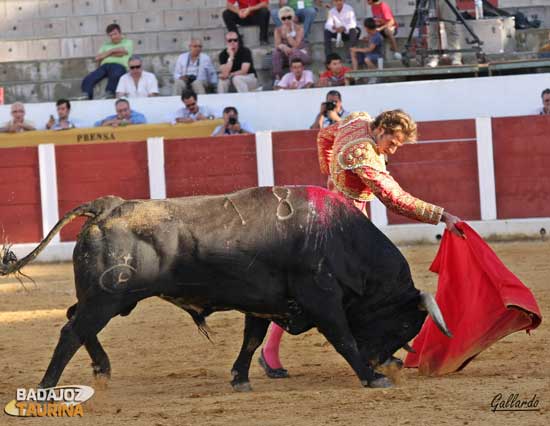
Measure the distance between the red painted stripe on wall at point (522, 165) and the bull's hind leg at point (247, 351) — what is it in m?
6.04

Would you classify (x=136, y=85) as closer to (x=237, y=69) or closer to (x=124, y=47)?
(x=124, y=47)

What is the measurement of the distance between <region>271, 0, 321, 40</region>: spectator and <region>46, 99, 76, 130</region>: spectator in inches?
95.6

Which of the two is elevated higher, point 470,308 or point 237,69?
point 237,69

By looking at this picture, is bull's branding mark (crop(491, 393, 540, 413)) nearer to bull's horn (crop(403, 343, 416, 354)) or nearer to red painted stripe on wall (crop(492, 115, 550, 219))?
bull's horn (crop(403, 343, 416, 354))

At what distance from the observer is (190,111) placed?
11094mm

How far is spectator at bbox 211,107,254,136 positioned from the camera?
10.7 metres

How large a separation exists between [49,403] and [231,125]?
21.4 ft

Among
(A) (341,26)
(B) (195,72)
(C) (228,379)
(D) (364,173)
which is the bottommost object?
(C) (228,379)

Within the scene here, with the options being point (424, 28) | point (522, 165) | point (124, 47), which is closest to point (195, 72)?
point (124, 47)

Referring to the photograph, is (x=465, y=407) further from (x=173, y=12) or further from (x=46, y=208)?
→ (x=173, y=12)

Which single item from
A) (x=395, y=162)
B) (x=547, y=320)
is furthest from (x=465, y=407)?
(x=395, y=162)

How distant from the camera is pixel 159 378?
16.6 feet

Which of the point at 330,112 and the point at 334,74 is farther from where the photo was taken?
the point at 334,74

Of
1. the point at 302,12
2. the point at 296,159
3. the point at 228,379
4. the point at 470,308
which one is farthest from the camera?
the point at 302,12
